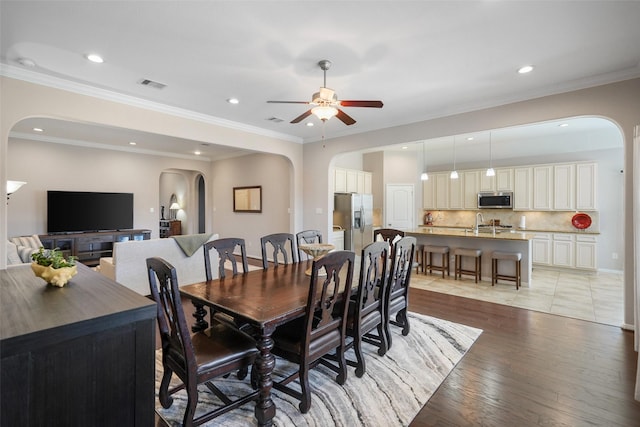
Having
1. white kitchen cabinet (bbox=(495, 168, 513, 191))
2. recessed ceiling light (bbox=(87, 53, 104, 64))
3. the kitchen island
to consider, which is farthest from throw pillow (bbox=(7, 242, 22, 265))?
white kitchen cabinet (bbox=(495, 168, 513, 191))

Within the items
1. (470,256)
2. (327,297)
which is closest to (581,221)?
(470,256)

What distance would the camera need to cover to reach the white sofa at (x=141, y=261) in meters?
3.96

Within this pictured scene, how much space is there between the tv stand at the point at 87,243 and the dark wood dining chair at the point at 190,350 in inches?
220

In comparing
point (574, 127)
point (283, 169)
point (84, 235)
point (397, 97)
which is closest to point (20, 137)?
point (84, 235)

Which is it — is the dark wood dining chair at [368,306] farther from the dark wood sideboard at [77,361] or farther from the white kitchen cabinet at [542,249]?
the white kitchen cabinet at [542,249]

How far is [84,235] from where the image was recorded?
6.38 metres

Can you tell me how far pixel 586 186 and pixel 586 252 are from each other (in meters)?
1.33

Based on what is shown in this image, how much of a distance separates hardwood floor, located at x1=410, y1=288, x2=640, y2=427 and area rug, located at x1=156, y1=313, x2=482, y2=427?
11 cm

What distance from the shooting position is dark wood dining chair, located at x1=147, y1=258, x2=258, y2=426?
64.2 inches

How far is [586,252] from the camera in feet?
19.5

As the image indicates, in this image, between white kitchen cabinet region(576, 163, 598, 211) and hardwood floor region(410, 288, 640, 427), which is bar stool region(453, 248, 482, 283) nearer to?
hardwood floor region(410, 288, 640, 427)

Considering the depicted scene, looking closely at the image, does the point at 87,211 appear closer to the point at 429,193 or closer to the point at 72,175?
the point at 72,175

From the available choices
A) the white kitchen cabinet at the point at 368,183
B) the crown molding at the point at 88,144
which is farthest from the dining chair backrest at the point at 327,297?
the crown molding at the point at 88,144

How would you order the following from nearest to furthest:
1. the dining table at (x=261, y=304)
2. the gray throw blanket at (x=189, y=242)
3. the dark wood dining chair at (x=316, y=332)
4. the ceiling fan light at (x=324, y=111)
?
the dining table at (x=261, y=304), the dark wood dining chair at (x=316, y=332), the ceiling fan light at (x=324, y=111), the gray throw blanket at (x=189, y=242)
